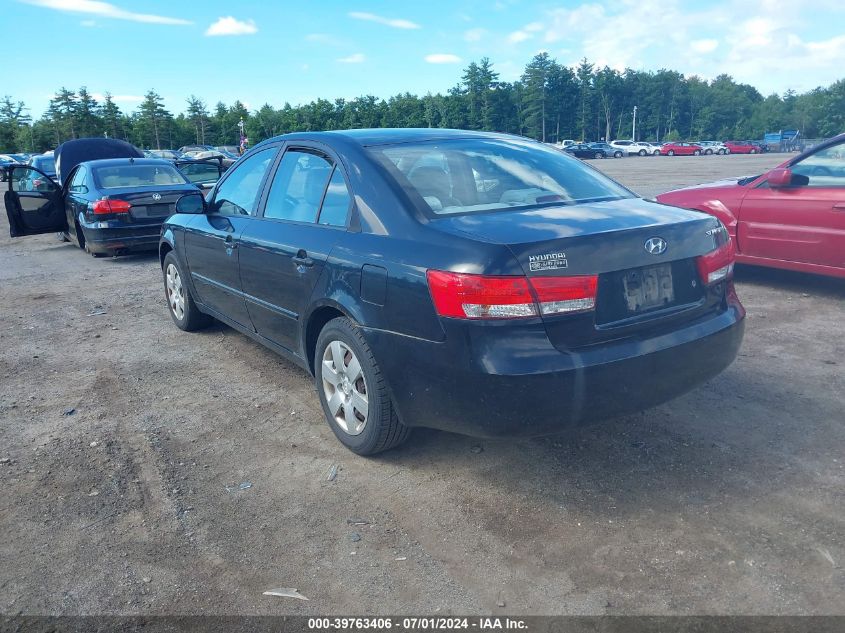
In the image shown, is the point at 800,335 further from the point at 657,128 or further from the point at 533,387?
A: the point at 657,128

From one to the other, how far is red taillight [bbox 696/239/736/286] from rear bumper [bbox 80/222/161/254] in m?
8.21

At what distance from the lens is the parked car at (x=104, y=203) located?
396 inches

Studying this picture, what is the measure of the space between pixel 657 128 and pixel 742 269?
4955 inches

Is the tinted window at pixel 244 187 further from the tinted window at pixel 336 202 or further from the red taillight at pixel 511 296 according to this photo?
Answer: the red taillight at pixel 511 296

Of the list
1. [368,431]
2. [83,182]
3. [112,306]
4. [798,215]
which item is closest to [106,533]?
[368,431]

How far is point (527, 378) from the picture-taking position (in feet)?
9.38

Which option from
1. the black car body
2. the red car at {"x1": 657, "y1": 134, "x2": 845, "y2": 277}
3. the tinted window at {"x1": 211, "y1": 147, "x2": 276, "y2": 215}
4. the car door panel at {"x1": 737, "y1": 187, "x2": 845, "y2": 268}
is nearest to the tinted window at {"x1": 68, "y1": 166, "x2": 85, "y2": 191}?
the tinted window at {"x1": 211, "y1": 147, "x2": 276, "y2": 215}

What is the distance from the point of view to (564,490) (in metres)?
3.32

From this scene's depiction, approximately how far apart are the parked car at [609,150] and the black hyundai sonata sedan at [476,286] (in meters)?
66.8

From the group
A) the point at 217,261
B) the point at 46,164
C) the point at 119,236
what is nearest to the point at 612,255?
the point at 217,261

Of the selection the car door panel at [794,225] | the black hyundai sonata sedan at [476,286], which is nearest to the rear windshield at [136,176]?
the black hyundai sonata sedan at [476,286]

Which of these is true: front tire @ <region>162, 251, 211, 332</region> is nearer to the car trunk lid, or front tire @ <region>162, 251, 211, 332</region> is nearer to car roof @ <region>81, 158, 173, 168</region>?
the car trunk lid

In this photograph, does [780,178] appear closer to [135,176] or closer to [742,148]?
[135,176]

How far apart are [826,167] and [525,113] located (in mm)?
109650
